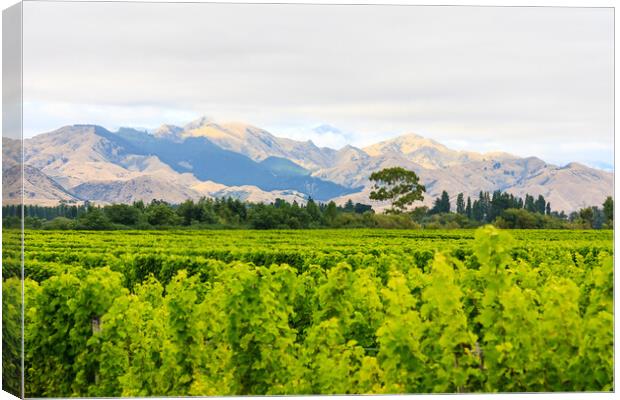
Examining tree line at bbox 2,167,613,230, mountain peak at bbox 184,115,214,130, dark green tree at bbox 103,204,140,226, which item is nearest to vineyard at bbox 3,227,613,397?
tree line at bbox 2,167,613,230

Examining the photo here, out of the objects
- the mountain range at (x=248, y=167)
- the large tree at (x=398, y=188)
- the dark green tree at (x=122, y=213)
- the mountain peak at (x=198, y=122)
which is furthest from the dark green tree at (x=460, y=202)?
the dark green tree at (x=122, y=213)

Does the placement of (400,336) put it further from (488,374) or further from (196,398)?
(196,398)

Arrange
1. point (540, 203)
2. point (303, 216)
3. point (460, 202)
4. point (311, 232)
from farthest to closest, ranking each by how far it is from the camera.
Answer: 1. point (460, 202)
2. point (303, 216)
3. point (540, 203)
4. point (311, 232)

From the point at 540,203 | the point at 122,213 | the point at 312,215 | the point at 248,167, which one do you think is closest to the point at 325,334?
the point at 122,213

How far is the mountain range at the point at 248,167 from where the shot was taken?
18.6 metres

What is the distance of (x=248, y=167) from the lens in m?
24.1

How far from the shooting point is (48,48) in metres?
11.1

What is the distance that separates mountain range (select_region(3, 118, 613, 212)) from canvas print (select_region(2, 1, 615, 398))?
449 millimetres

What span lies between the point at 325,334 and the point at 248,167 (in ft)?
56.4

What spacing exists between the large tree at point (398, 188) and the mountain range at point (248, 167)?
10.4 inches

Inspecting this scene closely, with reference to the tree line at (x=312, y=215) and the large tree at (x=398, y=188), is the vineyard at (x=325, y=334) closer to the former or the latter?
the tree line at (x=312, y=215)

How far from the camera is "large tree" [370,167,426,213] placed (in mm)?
23734

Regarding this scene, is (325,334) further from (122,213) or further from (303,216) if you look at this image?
(122,213)

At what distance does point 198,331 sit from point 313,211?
11.9 m
